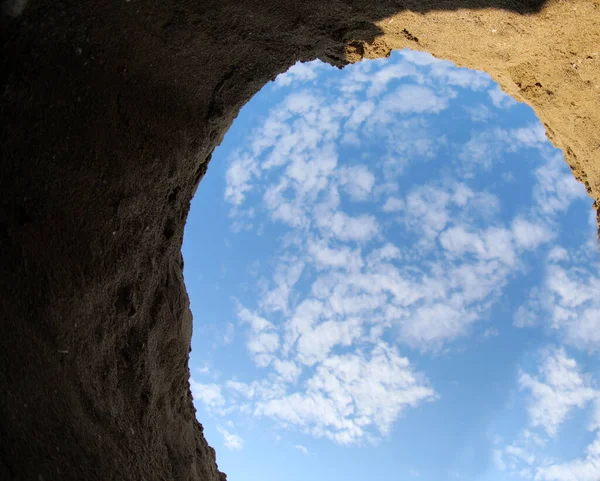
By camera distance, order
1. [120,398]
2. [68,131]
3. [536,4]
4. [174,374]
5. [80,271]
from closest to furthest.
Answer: [68,131], [80,271], [536,4], [120,398], [174,374]

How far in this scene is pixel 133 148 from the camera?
294cm

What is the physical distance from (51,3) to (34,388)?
183 cm

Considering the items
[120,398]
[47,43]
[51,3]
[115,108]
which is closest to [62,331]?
[120,398]

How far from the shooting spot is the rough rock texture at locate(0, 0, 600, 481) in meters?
2.34

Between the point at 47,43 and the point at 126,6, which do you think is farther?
the point at 126,6

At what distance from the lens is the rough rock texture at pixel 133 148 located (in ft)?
7.67

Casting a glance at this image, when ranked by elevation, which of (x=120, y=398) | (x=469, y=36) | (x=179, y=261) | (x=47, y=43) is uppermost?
(x=469, y=36)

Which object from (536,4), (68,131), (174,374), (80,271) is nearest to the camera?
(68,131)

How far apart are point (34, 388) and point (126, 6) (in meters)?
2.01

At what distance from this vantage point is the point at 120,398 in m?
3.28

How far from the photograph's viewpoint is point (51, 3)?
2.26 meters

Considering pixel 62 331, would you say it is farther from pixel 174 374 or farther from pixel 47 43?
pixel 174 374

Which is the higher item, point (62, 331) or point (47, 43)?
point (47, 43)

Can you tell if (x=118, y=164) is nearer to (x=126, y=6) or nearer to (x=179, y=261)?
(x=126, y=6)
